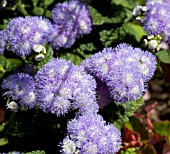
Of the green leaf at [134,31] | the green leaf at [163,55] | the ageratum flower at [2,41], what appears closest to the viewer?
the ageratum flower at [2,41]

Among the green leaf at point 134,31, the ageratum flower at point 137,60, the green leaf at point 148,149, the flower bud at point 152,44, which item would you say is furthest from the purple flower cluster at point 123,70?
the green leaf at point 134,31

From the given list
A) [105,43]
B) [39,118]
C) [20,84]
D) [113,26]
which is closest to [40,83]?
[20,84]

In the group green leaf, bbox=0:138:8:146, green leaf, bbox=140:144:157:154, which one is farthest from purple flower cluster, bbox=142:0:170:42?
green leaf, bbox=0:138:8:146

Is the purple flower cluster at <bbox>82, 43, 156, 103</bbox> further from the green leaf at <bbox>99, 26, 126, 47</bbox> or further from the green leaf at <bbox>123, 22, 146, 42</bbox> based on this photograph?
the green leaf at <bbox>123, 22, 146, 42</bbox>

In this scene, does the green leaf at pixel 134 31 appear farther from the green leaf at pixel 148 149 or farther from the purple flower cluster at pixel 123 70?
the green leaf at pixel 148 149

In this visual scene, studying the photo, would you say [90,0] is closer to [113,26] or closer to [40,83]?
[113,26]

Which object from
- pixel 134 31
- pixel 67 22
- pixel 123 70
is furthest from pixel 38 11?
pixel 123 70
